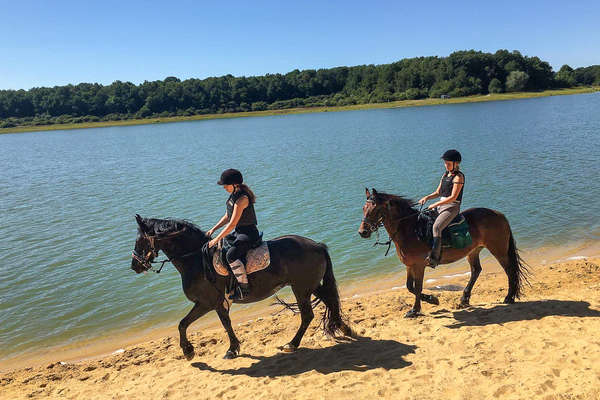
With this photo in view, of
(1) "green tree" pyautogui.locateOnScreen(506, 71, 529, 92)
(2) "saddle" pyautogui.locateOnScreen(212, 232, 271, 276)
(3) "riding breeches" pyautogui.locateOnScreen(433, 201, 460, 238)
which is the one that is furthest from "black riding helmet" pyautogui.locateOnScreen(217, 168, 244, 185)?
(1) "green tree" pyautogui.locateOnScreen(506, 71, 529, 92)

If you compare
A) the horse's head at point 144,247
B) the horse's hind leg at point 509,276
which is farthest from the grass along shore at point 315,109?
the horse's head at point 144,247

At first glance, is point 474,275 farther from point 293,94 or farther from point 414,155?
point 293,94

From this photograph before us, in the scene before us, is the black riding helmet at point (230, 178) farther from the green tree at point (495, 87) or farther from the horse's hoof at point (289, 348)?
the green tree at point (495, 87)

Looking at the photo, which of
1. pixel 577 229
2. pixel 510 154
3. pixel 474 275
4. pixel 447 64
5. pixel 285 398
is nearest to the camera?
pixel 285 398

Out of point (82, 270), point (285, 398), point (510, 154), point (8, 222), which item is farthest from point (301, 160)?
point (285, 398)

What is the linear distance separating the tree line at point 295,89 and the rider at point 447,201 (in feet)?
377

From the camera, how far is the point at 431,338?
262 inches

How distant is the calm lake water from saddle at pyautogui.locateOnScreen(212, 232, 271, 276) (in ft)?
12.9

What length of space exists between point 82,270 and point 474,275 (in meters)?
10.9

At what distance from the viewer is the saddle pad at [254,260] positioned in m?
6.38

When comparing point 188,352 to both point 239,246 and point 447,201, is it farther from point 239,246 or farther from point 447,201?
point 447,201

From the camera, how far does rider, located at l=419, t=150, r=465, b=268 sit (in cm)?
719

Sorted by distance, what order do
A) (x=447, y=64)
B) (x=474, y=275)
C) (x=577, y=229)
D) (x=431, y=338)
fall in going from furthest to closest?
(x=447, y=64) → (x=577, y=229) → (x=474, y=275) → (x=431, y=338)

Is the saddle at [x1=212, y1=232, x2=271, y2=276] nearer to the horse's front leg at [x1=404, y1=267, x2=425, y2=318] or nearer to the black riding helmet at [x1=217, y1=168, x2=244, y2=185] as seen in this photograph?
the black riding helmet at [x1=217, y1=168, x2=244, y2=185]
